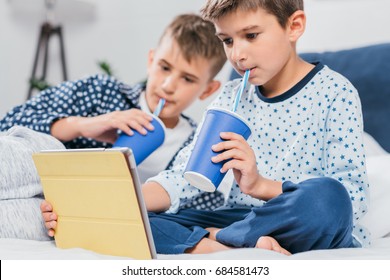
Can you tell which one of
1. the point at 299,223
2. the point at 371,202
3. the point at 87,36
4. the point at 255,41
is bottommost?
the point at 87,36

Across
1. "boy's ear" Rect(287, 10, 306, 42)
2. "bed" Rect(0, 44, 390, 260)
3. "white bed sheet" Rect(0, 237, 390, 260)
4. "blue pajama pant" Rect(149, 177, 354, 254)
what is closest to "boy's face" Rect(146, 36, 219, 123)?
"bed" Rect(0, 44, 390, 260)

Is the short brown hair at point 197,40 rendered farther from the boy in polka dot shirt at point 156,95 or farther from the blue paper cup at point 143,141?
the blue paper cup at point 143,141

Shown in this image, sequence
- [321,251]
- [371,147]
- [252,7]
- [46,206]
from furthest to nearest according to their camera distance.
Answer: [371,147]
[252,7]
[46,206]
[321,251]

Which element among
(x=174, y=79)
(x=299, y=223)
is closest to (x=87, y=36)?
(x=174, y=79)

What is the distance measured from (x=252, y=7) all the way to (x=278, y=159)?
0.34 meters

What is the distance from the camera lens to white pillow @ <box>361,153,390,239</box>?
131 cm

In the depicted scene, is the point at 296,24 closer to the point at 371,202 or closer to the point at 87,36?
→ the point at 371,202

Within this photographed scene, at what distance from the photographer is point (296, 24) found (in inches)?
50.5

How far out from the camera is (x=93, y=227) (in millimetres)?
1017

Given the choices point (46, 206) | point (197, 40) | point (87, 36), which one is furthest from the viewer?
point (87, 36)

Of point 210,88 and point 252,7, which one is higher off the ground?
point 252,7

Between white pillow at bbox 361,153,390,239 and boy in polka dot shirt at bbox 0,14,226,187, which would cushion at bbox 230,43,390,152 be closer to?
white pillow at bbox 361,153,390,239
